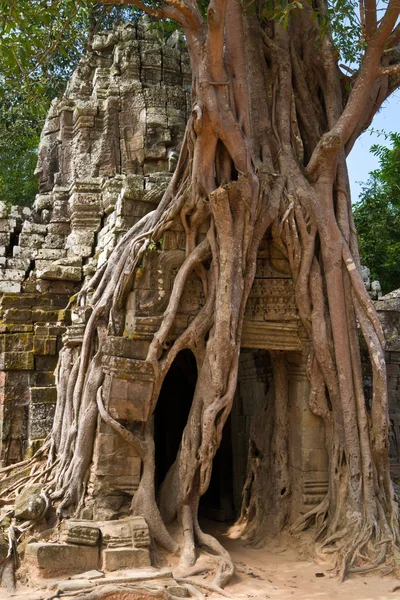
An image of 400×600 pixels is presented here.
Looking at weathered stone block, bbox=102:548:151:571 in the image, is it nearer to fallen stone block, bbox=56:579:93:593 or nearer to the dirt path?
fallen stone block, bbox=56:579:93:593

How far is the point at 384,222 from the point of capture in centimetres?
1495

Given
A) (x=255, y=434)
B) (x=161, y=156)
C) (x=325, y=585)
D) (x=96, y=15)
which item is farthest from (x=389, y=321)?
(x=96, y=15)

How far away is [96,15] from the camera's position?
40.7 ft

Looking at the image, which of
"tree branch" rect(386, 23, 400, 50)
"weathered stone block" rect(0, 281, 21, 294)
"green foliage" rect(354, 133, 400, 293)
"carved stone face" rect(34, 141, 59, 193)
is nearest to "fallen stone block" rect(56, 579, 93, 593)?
"weathered stone block" rect(0, 281, 21, 294)

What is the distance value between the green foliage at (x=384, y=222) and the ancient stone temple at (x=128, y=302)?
6.04 meters

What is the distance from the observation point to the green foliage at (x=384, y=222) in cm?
1480

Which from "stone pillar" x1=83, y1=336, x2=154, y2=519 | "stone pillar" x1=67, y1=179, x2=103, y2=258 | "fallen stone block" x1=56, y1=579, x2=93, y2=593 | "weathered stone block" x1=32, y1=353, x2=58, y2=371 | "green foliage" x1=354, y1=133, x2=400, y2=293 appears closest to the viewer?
"fallen stone block" x1=56, y1=579, x2=93, y2=593

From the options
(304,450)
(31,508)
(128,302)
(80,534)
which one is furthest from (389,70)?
(31,508)

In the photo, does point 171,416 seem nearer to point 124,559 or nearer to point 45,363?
point 45,363

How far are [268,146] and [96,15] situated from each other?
653cm

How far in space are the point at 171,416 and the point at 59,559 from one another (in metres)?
4.16

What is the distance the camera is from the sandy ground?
544 cm

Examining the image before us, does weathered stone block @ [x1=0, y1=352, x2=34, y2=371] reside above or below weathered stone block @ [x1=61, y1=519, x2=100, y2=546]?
above

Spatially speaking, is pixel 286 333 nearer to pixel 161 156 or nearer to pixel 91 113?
pixel 161 156
